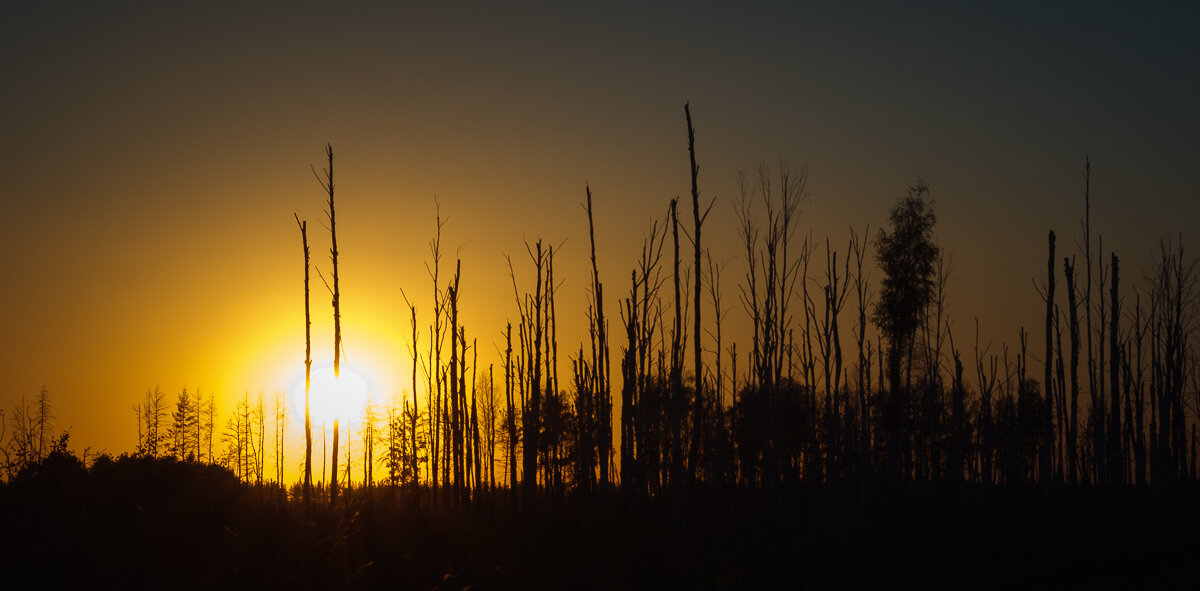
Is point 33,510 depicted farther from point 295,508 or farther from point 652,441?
point 652,441

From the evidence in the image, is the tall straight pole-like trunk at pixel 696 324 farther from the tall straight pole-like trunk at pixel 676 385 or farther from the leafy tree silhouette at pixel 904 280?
the leafy tree silhouette at pixel 904 280

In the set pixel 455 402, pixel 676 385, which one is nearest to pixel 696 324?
pixel 676 385

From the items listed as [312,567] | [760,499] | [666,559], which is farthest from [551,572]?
[760,499]

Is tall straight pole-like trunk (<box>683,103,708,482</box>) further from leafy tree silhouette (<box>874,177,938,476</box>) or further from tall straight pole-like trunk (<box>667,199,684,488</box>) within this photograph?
leafy tree silhouette (<box>874,177,938,476</box>)

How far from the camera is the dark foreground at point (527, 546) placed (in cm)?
1239

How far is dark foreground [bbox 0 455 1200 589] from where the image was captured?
40.7 feet

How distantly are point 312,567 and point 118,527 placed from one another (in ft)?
15.1

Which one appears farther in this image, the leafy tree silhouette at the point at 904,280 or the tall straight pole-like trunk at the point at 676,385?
the leafy tree silhouette at the point at 904,280

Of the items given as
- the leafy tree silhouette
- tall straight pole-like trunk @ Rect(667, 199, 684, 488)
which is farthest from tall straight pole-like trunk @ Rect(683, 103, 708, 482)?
the leafy tree silhouette

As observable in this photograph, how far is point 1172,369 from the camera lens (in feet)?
92.9

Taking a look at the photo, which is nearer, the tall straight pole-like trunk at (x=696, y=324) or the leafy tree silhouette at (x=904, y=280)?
the tall straight pole-like trunk at (x=696, y=324)

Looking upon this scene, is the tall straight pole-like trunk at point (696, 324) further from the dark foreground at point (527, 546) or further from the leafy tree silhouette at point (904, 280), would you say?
the leafy tree silhouette at point (904, 280)

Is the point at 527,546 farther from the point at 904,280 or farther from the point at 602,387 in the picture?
the point at 904,280

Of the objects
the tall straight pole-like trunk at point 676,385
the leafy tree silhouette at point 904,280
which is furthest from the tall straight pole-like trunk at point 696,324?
the leafy tree silhouette at point 904,280
